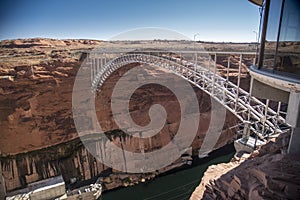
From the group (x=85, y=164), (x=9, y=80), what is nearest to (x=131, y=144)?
(x=85, y=164)

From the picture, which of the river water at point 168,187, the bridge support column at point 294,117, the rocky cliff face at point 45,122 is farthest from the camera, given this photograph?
the river water at point 168,187

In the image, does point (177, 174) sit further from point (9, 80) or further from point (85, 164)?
point (9, 80)

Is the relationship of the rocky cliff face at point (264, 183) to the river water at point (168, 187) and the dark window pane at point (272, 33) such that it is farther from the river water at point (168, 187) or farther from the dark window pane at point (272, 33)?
the river water at point (168, 187)

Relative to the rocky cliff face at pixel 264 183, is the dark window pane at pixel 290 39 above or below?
above

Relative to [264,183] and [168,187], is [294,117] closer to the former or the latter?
[264,183]

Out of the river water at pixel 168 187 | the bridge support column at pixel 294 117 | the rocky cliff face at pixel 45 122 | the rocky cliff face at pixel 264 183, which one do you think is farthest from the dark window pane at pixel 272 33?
the rocky cliff face at pixel 45 122

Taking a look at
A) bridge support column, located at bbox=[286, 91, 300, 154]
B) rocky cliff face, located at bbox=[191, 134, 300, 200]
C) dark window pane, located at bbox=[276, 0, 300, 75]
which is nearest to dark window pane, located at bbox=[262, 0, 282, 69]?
dark window pane, located at bbox=[276, 0, 300, 75]

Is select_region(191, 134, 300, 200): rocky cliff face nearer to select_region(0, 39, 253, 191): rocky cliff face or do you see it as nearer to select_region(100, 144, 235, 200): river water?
select_region(100, 144, 235, 200): river water

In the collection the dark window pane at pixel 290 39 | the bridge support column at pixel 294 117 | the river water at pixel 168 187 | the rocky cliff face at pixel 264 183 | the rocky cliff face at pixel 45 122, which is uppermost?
the dark window pane at pixel 290 39
